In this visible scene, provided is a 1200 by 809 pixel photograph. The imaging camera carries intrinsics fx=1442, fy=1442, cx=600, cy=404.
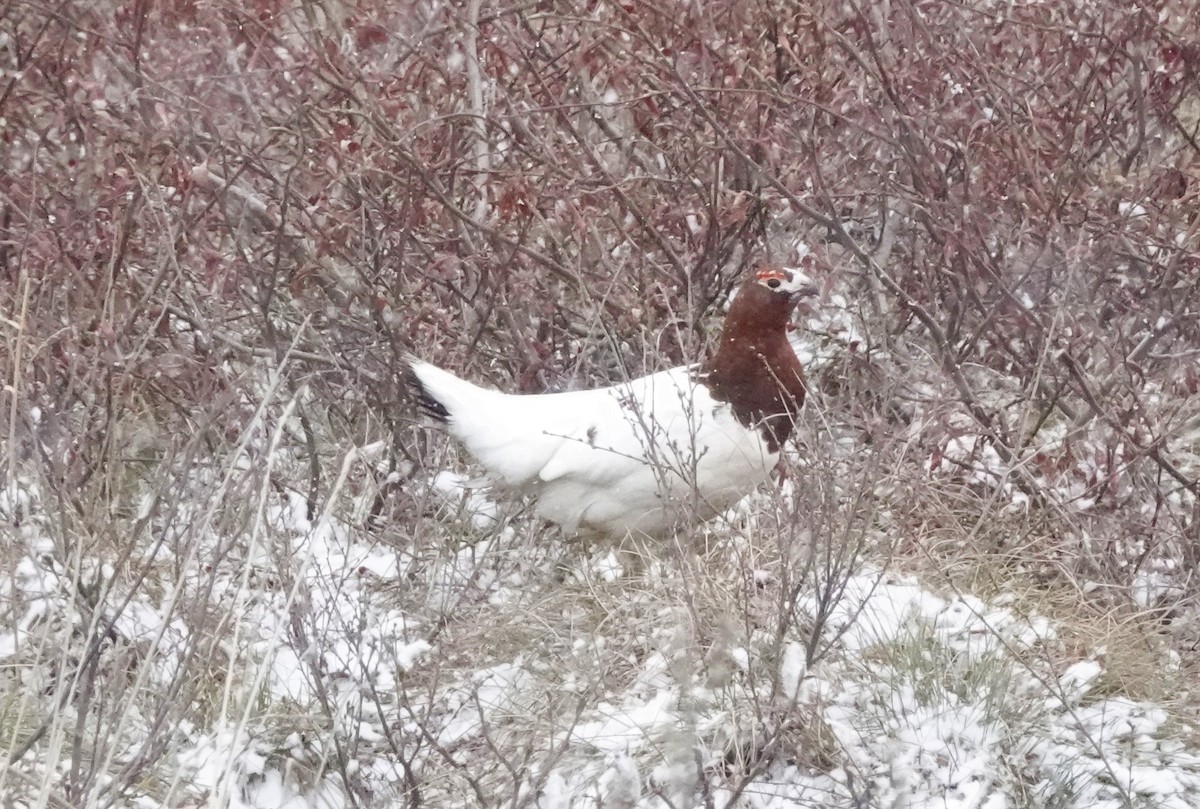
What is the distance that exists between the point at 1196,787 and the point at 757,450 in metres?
1.27

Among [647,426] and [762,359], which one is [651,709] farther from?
[762,359]

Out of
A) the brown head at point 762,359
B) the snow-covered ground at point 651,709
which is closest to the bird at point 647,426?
the brown head at point 762,359

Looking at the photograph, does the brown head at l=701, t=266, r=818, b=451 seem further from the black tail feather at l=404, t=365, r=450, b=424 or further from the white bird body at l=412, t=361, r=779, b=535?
the black tail feather at l=404, t=365, r=450, b=424

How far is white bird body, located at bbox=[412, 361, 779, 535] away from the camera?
3.56 meters

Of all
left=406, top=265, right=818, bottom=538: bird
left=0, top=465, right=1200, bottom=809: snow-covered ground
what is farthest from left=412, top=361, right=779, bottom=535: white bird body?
left=0, top=465, right=1200, bottom=809: snow-covered ground

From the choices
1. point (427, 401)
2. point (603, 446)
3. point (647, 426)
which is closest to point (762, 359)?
point (647, 426)

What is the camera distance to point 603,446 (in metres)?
3.73

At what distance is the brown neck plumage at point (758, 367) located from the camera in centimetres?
363

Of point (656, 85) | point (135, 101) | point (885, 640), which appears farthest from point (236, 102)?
point (885, 640)

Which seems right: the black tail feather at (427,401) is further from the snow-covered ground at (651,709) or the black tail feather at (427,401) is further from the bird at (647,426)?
the snow-covered ground at (651,709)

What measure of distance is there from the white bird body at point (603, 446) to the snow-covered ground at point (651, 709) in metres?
0.32

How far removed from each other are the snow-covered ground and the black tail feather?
70 centimetres

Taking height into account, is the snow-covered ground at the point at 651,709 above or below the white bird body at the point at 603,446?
below

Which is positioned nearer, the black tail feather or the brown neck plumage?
the brown neck plumage
